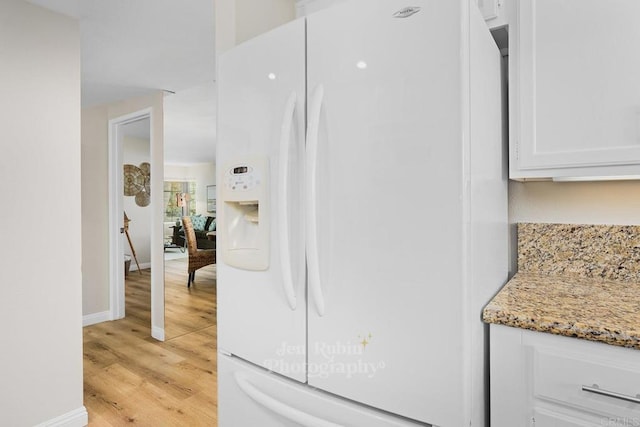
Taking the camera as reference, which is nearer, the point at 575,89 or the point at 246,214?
the point at 575,89

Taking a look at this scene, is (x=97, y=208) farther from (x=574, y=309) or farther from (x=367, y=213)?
(x=574, y=309)

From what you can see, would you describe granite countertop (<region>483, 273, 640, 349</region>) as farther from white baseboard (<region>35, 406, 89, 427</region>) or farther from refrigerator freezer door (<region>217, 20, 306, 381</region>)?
white baseboard (<region>35, 406, 89, 427</region>)

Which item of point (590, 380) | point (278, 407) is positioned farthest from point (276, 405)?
point (590, 380)

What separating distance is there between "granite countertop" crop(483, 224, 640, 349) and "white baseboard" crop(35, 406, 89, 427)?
2319 mm

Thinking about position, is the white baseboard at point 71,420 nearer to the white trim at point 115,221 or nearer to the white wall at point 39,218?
the white wall at point 39,218

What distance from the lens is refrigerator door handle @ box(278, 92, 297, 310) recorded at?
1088 mm

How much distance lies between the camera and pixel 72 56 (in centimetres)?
210

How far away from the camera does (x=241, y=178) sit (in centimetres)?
126

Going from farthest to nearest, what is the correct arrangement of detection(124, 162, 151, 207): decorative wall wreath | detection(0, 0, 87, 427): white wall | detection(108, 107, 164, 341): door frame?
detection(124, 162, 151, 207): decorative wall wreath → detection(108, 107, 164, 341): door frame → detection(0, 0, 87, 427): white wall

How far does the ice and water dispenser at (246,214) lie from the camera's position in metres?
Result: 1.19

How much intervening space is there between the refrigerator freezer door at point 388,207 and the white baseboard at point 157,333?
9.88 feet

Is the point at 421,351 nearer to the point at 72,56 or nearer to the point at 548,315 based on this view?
the point at 548,315

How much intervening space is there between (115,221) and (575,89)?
4375mm

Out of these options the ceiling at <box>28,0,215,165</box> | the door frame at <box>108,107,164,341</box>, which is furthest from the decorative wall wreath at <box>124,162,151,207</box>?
the ceiling at <box>28,0,215,165</box>
